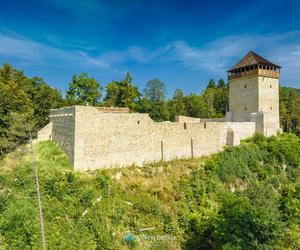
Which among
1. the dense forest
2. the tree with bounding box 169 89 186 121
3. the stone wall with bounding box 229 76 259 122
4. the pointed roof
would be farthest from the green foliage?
the pointed roof

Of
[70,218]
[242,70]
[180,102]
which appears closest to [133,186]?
[70,218]

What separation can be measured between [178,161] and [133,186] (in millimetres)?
4160

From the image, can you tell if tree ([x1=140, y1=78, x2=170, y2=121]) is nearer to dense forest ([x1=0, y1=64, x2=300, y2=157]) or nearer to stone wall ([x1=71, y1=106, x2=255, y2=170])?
dense forest ([x1=0, y1=64, x2=300, y2=157])

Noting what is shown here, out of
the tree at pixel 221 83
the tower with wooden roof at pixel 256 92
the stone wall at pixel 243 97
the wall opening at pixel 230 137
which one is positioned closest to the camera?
the wall opening at pixel 230 137

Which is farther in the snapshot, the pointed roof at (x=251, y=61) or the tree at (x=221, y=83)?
the tree at (x=221, y=83)

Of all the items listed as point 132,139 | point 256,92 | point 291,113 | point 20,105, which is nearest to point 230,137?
point 256,92

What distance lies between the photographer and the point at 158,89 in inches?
1512

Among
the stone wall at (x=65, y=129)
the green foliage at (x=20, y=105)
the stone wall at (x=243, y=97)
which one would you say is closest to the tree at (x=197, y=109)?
the stone wall at (x=243, y=97)

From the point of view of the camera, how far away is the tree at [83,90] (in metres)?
27.7

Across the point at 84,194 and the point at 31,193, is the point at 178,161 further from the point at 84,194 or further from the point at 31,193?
the point at 31,193

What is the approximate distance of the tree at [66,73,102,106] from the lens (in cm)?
2772

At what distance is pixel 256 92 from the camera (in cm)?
2350

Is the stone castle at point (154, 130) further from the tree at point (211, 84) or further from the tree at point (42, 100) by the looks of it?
the tree at point (211, 84)

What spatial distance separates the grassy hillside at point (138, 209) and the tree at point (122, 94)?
14.7 meters
